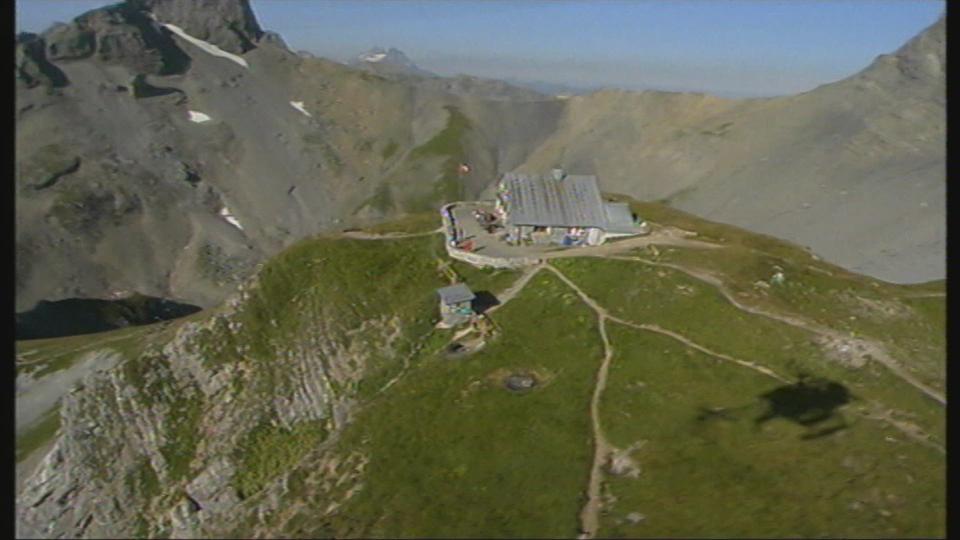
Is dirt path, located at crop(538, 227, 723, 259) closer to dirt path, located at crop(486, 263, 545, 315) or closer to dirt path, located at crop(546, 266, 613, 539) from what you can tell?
dirt path, located at crop(486, 263, 545, 315)

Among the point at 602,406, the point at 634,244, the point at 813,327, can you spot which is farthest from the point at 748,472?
the point at 634,244

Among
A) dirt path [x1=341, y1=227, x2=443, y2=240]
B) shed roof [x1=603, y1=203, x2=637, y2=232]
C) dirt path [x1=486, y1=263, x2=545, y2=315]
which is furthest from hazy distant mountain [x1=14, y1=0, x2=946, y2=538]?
shed roof [x1=603, y1=203, x2=637, y2=232]

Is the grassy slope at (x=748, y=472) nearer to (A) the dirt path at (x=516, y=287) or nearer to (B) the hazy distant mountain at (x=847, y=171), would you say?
(A) the dirt path at (x=516, y=287)

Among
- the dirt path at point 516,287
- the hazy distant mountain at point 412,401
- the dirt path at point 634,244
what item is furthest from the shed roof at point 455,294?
the dirt path at point 634,244

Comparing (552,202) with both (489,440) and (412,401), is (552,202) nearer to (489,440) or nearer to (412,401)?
(412,401)

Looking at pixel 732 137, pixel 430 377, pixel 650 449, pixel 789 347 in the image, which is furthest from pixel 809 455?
pixel 732 137
